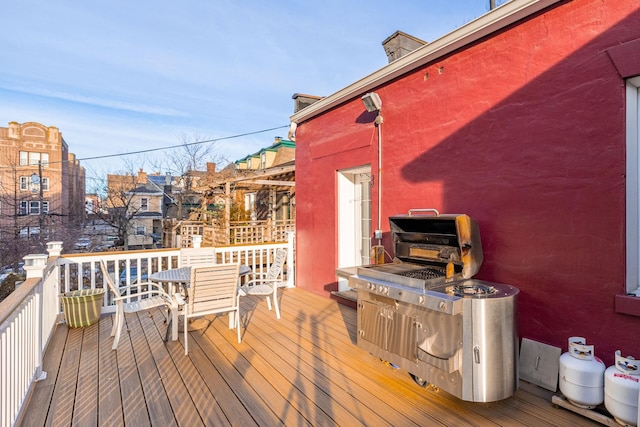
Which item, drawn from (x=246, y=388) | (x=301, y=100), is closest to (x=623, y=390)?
(x=246, y=388)

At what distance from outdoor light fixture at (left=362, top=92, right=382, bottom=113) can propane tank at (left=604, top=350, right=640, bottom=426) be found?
135 inches

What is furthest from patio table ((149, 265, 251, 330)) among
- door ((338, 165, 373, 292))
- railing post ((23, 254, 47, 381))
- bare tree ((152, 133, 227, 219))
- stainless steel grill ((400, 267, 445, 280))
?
bare tree ((152, 133, 227, 219))

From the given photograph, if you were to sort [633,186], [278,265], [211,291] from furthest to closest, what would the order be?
[278,265] < [211,291] < [633,186]

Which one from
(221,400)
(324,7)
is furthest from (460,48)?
(324,7)

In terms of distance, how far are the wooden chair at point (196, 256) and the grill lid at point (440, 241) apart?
302 centimetres

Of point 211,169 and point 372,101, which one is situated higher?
point 211,169

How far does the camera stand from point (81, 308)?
417 cm

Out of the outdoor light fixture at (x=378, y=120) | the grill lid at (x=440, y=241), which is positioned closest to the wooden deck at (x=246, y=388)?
the grill lid at (x=440, y=241)

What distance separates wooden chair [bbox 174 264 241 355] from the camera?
3.39 metres

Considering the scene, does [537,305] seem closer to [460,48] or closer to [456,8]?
[460,48]

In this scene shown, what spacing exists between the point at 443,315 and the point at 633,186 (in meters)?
1.68

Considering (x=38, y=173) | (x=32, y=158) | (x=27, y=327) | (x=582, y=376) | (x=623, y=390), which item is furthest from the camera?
(x=32, y=158)

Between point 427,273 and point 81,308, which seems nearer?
point 427,273

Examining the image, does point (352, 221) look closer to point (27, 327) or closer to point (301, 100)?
point (301, 100)
